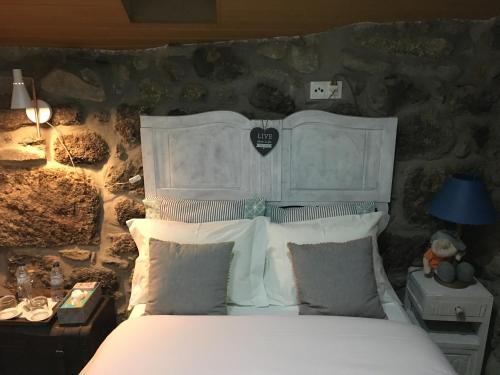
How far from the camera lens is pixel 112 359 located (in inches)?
60.1

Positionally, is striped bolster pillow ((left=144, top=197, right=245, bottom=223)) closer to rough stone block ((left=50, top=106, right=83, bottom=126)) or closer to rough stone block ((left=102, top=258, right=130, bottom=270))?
rough stone block ((left=102, top=258, right=130, bottom=270))

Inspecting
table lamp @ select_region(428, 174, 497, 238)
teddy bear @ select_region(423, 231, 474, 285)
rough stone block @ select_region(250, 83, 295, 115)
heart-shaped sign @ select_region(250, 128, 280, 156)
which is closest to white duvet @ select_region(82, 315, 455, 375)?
teddy bear @ select_region(423, 231, 474, 285)

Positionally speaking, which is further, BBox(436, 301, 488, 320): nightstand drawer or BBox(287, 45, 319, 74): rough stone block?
BBox(287, 45, 319, 74): rough stone block

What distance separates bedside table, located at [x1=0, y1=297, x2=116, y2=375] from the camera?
1969mm

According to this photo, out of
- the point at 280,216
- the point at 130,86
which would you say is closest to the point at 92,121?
the point at 130,86

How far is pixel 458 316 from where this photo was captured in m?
2.01

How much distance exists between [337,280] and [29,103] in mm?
1692

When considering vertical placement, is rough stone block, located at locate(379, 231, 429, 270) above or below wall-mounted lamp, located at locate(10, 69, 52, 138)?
below

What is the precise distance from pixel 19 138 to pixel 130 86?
676 millimetres

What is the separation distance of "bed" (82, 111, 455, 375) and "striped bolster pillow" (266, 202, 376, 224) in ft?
0.18

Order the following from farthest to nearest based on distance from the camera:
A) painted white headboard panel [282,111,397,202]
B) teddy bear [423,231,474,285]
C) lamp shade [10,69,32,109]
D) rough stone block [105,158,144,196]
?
rough stone block [105,158,144,196] → painted white headboard panel [282,111,397,202] → teddy bear [423,231,474,285] → lamp shade [10,69,32,109]

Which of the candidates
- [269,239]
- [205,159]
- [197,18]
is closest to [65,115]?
[205,159]

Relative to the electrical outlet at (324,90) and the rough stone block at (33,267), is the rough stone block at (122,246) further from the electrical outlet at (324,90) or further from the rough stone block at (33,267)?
the electrical outlet at (324,90)

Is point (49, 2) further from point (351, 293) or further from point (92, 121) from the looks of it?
point (351, 293)
